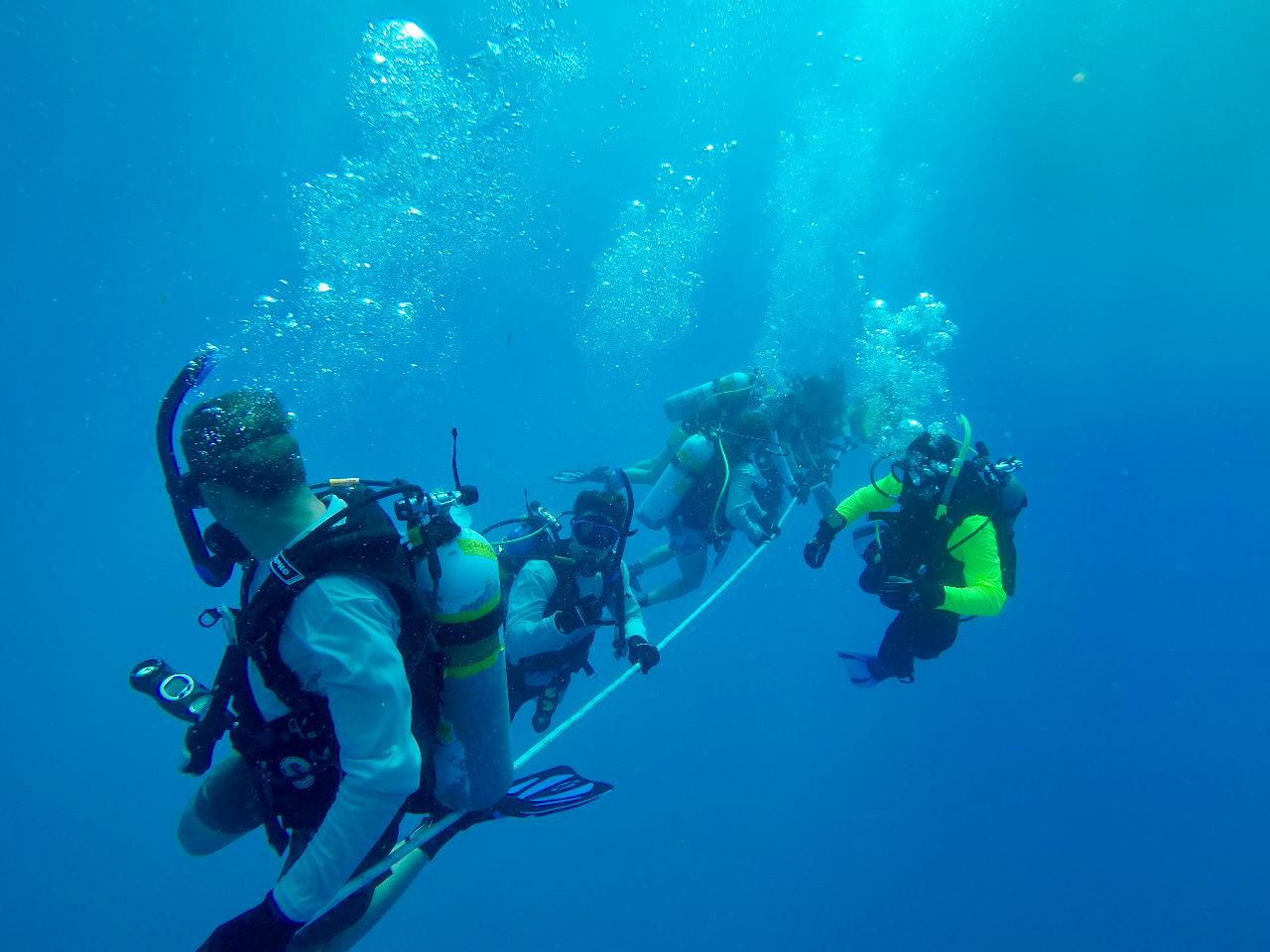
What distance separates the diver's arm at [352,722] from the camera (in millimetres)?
1822

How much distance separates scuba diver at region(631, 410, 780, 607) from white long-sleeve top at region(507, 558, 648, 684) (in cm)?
283

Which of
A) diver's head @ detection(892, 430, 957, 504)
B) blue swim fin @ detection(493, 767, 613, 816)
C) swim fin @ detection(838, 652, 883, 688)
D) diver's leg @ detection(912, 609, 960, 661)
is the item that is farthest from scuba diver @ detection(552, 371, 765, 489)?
blue swim fin @ detection(493, 767, 613, 816)

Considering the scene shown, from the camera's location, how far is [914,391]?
49.8ft

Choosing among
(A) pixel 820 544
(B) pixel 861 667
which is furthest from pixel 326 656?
(B) pixel 861 667

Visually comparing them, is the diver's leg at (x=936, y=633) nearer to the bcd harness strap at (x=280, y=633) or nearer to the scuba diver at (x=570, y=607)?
the scuba diver at (x=570, y=607)

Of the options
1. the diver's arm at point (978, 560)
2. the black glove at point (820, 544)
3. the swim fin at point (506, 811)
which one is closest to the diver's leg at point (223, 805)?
the swim fin at point (506, 811)

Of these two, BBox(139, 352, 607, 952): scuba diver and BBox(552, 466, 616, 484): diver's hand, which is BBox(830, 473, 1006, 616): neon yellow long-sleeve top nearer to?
BBox(139, 352, 607, 952): scuba diver

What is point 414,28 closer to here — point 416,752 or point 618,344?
point 416,752

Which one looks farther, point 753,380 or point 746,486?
point 753,380

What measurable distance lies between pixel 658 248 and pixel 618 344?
3353 centimetres

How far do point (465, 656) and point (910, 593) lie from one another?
3.29m

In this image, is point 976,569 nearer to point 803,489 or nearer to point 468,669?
point 468,669

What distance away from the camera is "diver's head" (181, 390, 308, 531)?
1.99 meters

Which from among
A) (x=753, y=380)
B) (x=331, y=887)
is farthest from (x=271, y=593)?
(x=753, y=380)
